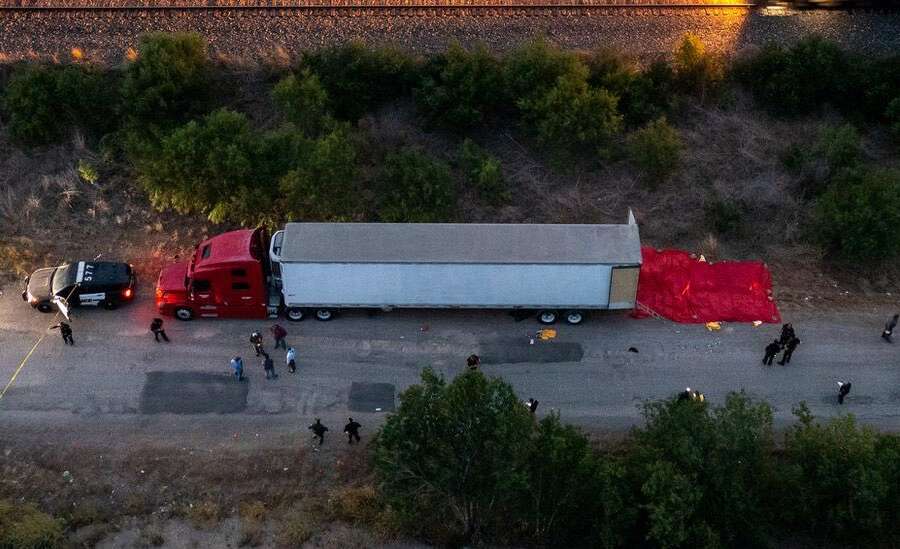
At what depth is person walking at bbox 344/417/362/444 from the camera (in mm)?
21234

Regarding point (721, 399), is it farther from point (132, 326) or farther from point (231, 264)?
point (132, 326)

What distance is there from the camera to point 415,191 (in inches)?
1105

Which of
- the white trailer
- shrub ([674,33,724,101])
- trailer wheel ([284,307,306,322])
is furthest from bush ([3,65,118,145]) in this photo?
shrub ([674,33,724,101])

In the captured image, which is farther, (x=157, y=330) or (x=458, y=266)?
(x=157, y=330)

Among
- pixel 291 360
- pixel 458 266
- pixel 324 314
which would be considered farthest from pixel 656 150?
pixel 291 360

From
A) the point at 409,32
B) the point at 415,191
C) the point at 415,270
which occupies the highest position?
the point at 409,32

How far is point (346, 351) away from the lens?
965 inches

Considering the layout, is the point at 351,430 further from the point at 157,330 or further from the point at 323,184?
the point at 323,184

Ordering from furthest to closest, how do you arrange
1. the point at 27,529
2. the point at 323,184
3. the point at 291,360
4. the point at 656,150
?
the point at 656,150 < the point at 323,184 < the point at 291,360 < the point at 27,529

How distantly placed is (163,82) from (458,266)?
551 inches

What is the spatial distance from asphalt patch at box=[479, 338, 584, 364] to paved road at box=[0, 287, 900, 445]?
4 cm

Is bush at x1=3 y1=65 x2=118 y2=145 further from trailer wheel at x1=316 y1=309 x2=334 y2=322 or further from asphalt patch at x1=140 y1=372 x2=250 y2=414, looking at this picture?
asphalt patch at x1=140 y1=372 x2=250 y2=414

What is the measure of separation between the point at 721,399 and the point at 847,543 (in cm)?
519

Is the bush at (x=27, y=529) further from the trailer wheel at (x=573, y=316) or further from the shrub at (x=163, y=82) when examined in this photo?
the shrub at (x=163, y=82)
